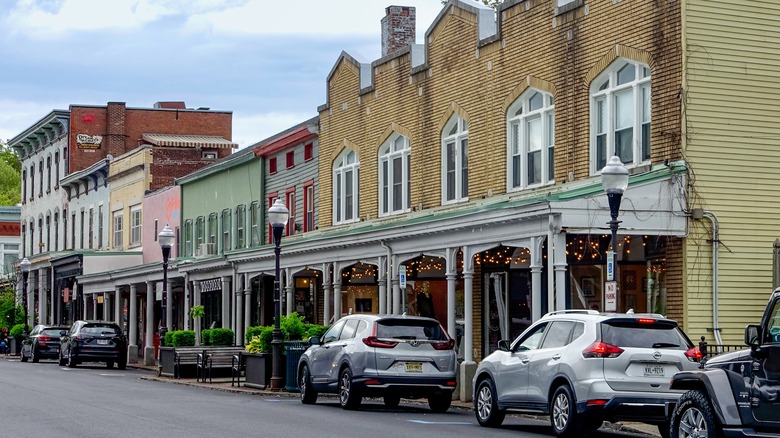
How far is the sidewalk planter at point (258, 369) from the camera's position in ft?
94.1

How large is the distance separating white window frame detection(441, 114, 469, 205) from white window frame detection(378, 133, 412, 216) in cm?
188

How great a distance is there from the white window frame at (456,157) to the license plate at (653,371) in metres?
14.3

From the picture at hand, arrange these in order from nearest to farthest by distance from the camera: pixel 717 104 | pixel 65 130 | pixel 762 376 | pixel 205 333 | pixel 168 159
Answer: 1. pixel 762 376
2. pixel 717 104
3. pixel 205 333
4. pixel 168 159
5. pixel 65 130

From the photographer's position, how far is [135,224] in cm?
5803

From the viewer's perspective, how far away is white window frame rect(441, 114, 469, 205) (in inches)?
1217

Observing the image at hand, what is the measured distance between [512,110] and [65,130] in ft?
142

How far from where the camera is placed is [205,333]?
37469 mm

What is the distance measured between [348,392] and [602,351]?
6.61 meters

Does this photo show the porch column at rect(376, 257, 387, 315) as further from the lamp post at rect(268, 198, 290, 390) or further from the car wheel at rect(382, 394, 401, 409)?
the car wheel at rect(382, 394, 401, 409)

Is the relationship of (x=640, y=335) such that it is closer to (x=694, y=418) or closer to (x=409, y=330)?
(x=694, y=418)

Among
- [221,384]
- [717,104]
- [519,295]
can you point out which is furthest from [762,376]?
[221,384]

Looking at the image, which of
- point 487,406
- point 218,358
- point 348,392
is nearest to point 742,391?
point 487,406

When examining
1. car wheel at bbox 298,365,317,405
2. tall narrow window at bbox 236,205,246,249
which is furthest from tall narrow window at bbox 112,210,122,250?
car wheel at bbox 298,365,317,405

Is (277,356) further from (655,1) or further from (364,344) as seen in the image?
(655,1)
